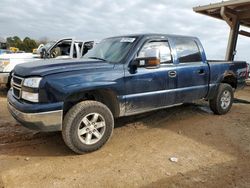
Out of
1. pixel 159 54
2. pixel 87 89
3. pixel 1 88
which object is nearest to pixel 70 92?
pixel 87 89

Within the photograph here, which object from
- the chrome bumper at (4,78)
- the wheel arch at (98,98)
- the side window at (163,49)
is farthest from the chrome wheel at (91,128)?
the chrome bumper at (4,78)

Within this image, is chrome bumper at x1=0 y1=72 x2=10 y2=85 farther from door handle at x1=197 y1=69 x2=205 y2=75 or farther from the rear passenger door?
door handle at x1=197 y1=69 x2=205 y2=75

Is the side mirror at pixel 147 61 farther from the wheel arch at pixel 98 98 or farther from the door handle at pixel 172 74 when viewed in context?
the wheel arch at pixel 98 98

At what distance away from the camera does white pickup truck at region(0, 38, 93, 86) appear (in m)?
8.40

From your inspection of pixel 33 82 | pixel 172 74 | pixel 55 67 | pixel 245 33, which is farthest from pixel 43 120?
pixel 245 33

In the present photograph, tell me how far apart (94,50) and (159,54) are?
Answer: 134 centimetres

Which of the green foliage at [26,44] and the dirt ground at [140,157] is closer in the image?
the dirt ground at [140,157]

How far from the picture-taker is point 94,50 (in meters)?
5.46

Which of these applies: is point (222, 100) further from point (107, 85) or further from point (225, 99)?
point (107, 85)

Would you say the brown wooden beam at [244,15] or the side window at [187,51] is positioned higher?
the brown wooden beam at [244,15]

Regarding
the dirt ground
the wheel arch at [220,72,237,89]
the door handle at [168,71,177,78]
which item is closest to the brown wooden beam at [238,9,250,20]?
the wheel arch at [220,72,237,89]

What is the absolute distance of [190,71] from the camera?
5469 millimetres

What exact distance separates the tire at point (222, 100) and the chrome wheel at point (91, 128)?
3253mm

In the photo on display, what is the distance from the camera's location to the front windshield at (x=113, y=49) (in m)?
4.72
